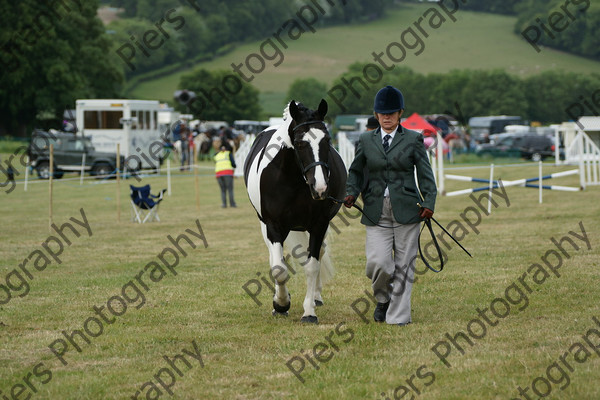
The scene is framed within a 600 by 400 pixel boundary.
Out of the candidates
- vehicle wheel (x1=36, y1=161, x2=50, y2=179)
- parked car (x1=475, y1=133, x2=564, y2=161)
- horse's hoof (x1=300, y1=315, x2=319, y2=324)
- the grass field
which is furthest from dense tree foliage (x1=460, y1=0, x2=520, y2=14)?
horse's hoof (x1=300, y1=315, x2=319, y2=324)

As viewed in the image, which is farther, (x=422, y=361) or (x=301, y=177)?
(x=301, y=177)

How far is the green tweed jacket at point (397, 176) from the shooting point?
6988 millimetres

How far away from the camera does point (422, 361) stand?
18.9 ft

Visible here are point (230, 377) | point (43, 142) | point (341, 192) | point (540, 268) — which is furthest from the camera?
point (43, 142)

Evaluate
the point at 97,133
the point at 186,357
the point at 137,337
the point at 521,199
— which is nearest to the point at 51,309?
the point at 137,337

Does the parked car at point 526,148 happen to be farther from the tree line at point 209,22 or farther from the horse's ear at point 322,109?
the tree line at point 209,22

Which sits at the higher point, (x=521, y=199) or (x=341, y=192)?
(x=341, y=192)

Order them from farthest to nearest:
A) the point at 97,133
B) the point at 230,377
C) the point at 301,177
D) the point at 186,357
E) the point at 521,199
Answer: the point at 97,133 → the point at 521,199 → the point at 301,177 → the point at 186,357 → the point at 230,377

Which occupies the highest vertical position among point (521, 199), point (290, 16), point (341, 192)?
point (290, 16)

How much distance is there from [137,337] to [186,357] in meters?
0.94

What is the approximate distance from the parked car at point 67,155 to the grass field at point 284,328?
802 inches

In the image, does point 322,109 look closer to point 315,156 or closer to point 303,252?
point 315,156

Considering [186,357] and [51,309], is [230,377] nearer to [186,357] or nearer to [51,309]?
[186,357]

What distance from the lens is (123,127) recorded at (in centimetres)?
3978
